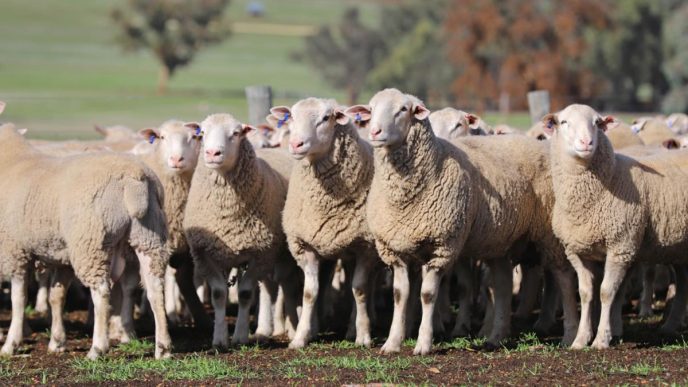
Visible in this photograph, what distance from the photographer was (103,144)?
49.7 ft

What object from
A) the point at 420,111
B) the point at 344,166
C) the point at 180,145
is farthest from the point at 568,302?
the point at 180,145

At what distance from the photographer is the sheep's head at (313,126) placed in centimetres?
1013

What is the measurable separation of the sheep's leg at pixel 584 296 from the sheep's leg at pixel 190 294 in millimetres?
3612

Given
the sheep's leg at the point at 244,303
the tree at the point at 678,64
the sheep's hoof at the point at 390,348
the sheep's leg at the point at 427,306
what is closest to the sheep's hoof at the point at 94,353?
the sheep's leg at the point at 244,303

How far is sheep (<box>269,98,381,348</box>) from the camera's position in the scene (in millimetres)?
10312

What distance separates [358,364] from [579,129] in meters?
2.69

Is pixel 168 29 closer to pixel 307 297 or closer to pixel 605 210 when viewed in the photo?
pixel 307 297

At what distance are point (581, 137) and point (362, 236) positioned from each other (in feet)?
6.56

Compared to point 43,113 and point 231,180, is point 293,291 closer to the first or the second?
point 231,180

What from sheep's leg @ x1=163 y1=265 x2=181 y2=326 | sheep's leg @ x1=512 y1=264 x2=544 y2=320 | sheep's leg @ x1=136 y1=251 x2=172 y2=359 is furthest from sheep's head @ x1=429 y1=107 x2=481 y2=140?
sheep's leg @ x1=136 y1=251 x2=172 y2=359

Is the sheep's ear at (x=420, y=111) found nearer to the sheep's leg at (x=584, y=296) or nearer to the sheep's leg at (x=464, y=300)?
the sheep's leg at (x=584, y=296)

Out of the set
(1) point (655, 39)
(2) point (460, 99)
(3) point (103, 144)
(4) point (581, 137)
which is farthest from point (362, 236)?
(1) point (655, 39)

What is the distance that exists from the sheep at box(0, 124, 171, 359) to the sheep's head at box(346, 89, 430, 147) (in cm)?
185

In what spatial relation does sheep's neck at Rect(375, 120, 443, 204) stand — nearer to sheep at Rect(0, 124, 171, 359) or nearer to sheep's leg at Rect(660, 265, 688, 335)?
sheep at Rect(0, 124, 171, 359)
